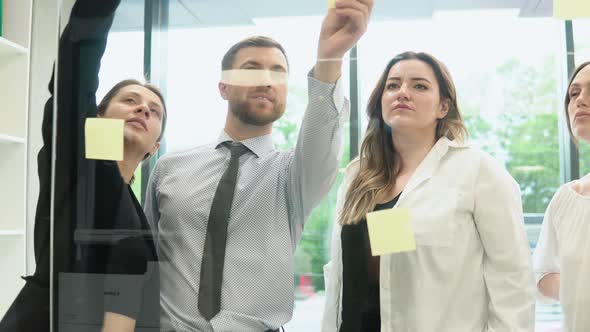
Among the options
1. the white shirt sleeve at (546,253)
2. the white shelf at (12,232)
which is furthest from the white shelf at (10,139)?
the white shirt sleeve at (546,253)

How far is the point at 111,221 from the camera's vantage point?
41.3 inches

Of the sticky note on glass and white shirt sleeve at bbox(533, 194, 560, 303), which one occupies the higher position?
the sticky note on glass

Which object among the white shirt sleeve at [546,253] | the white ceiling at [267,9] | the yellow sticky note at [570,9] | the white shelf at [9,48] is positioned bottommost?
the white shirt sleeve at [546,253]

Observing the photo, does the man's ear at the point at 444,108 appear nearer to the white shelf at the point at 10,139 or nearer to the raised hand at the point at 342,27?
the raised hand at the point at 342,27

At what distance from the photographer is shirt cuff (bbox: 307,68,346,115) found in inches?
36.4

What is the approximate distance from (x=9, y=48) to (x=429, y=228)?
5.35 feet

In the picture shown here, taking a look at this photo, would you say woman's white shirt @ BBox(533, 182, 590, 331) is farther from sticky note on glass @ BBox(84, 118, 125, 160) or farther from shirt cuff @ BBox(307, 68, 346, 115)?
sticky note on glass @ BBox(84, 118, 125, 160)

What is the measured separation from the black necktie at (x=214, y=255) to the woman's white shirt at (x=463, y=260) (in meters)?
0.30

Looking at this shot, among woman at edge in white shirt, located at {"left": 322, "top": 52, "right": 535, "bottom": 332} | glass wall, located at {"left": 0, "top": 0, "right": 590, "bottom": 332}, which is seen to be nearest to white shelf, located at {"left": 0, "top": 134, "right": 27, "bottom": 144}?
glass wall, located at {"left": 0, "top": 0, "right": 590, "bottom": 332}

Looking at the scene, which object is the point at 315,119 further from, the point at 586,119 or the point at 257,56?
the point at 586,119

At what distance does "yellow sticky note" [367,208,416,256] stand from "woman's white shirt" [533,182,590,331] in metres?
0.21

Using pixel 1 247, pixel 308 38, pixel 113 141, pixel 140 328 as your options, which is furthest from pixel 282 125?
pixel 1 247

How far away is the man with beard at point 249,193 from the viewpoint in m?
0.94

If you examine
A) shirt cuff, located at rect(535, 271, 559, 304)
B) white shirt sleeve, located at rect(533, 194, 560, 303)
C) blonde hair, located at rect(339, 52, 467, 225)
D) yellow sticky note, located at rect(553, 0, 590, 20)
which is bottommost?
shirt cuff, located at rect(535, 271, 559, 304)
